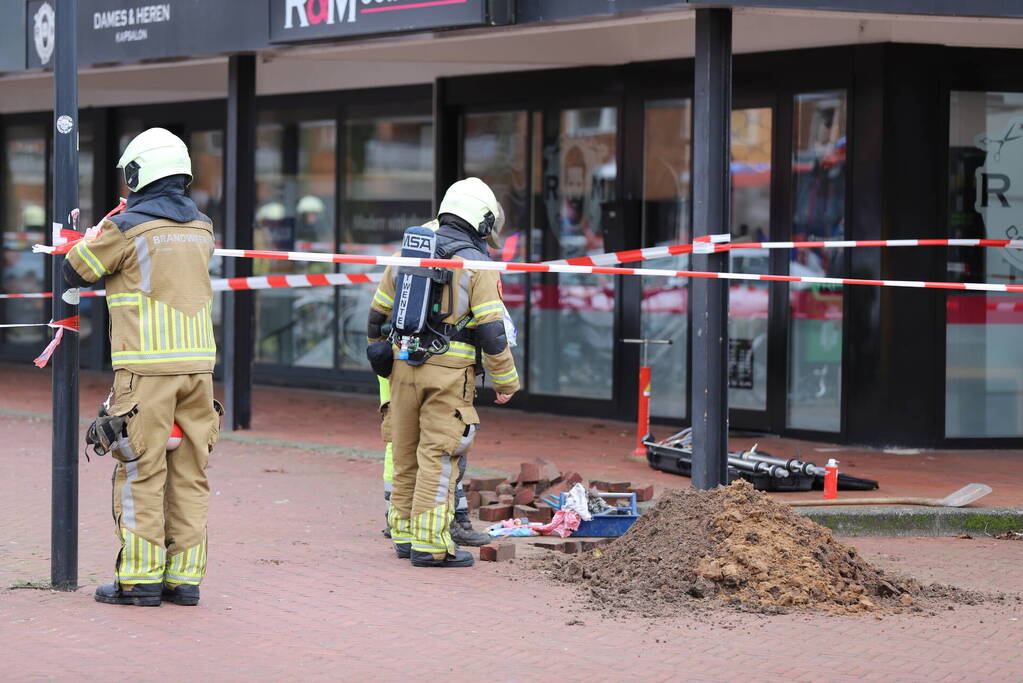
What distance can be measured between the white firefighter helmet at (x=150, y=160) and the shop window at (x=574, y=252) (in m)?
7.51

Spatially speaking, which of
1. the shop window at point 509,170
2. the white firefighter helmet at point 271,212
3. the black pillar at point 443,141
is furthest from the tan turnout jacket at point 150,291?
the white firefighter helmet at point 271,212

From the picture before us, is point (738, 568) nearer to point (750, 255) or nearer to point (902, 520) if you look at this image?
point (902, 520)

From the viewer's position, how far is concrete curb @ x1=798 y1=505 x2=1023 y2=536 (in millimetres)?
9227

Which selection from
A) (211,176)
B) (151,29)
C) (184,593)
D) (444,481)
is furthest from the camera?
(211,176)

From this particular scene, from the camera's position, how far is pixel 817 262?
12.6 meters

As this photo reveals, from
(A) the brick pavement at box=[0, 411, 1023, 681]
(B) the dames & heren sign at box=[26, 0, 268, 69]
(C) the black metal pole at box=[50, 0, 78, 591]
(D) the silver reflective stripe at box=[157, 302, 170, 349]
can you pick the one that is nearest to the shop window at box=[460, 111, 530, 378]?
(B) the dames & heren sign at box=[26, 0, 268, 69]

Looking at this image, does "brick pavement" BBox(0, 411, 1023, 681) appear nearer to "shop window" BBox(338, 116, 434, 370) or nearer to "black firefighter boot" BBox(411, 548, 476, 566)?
"black firefighter boot" BBox(411, 548, 476, 566)

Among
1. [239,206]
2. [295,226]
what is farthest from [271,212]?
[239,206]

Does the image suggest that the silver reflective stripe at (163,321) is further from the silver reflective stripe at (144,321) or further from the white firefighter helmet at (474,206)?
the white firefighter helmet at (474,206)

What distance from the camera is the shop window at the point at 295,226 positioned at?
1673cm

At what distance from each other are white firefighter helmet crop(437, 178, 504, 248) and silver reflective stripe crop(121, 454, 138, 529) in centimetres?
229

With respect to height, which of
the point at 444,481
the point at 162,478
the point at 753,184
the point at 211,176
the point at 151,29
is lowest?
the point at 444,481

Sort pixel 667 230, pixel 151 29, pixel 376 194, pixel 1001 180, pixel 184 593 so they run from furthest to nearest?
pixel 376 194
pixel 667 230
pixel 151 29
pixel 1001 180
pixel 184 593

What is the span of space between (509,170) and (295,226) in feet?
11.2
